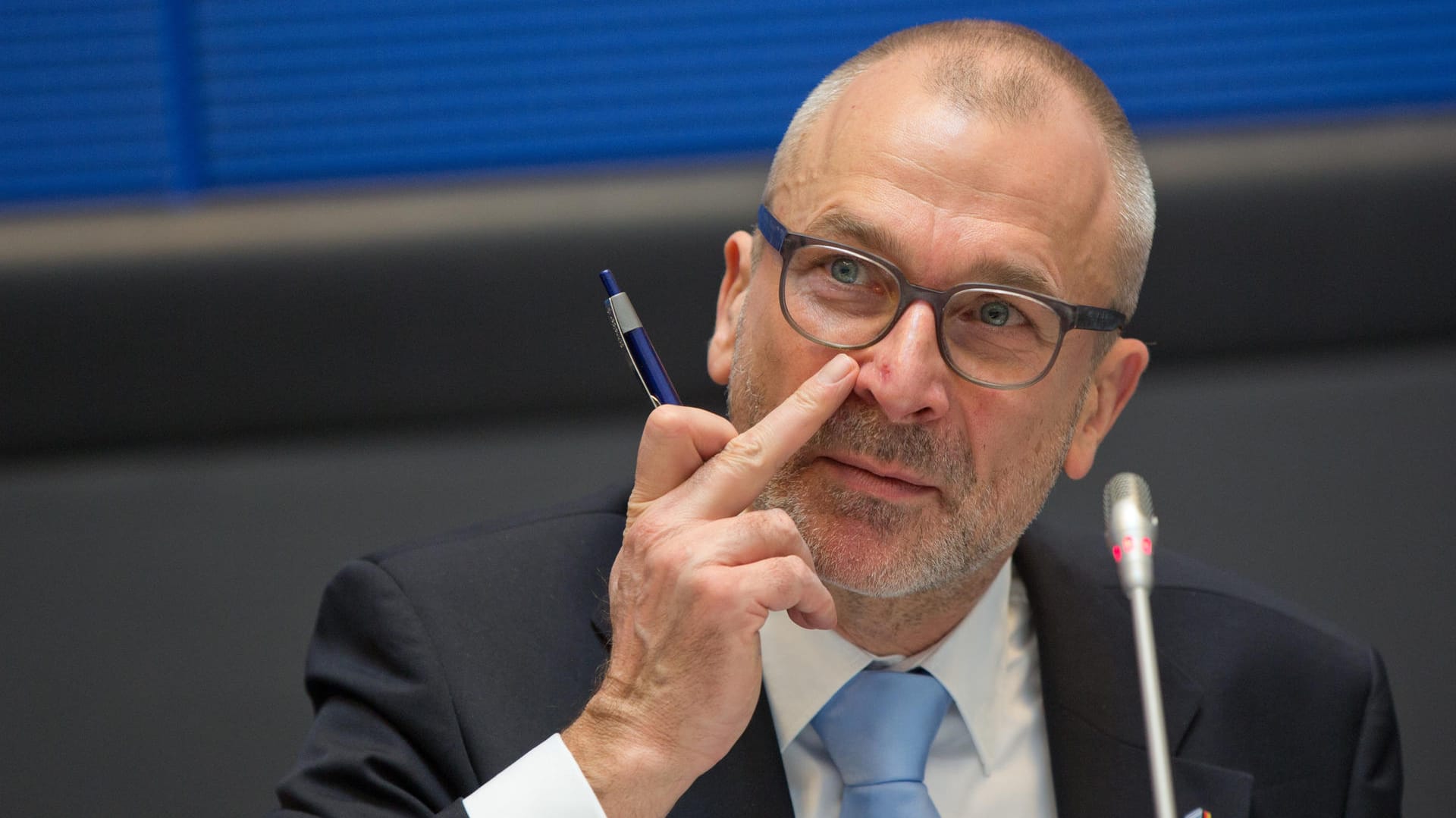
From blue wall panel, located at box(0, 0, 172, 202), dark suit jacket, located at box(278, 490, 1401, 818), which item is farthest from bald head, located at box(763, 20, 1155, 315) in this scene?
blue wall panel, located at box(0, 0, 172, 202)

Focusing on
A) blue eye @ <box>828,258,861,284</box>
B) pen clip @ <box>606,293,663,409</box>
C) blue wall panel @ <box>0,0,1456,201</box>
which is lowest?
pen clip @ <box>606,293,663,409</box>

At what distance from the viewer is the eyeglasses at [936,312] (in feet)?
4.90

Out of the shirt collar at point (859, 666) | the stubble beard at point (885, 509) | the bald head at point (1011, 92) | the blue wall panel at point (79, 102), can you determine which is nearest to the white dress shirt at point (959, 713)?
the shirt collar at point (859, 666)

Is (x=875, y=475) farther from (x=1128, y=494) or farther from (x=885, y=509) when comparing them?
(x=1128, y=494)

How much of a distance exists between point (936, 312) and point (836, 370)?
0.16m

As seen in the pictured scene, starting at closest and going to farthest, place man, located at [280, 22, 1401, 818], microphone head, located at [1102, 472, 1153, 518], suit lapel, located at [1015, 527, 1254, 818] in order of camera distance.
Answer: microphone head, located at [1102, 472, 1153, 518] → man, located at [280, 22, 1401, 818] → suit lapel, located at [1015, 527, 1254, 818]

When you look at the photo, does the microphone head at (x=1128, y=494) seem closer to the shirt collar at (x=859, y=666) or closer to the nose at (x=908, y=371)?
the nose at (x=908, y=371)

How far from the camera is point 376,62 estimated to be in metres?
2.44

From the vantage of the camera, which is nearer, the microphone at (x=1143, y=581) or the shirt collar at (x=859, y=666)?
the microphone at (x=1143, y=581)

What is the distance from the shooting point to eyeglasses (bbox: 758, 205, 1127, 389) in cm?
149

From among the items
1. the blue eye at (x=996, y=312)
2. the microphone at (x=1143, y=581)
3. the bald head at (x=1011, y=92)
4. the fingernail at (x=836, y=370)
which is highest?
the bald head at (x=1011, y=92)

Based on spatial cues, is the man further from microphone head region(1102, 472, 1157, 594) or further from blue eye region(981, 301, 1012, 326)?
microphone head region(1102, 472, 1157, 594)

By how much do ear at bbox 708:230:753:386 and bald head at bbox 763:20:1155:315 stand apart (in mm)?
89

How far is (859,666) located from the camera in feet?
5.43
